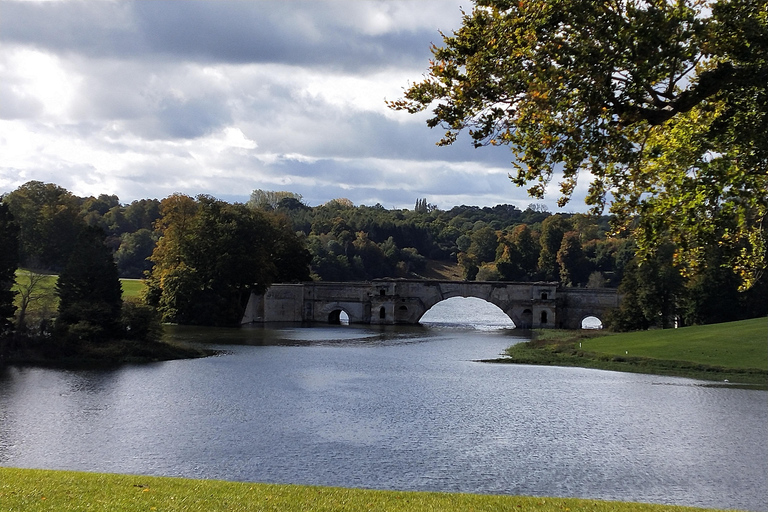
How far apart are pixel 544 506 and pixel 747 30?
8276 millimetres

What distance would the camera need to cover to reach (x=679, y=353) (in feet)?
130

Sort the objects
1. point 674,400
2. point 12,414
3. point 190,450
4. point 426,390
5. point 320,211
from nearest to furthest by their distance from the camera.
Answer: point 190,450 < point 12,414 < point 674,400 < point 426,390 < point 320,211

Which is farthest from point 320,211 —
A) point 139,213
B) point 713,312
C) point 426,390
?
point 426,390

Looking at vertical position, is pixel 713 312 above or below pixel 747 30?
below

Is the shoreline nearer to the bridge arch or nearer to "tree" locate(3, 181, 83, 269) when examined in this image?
the bridge arch

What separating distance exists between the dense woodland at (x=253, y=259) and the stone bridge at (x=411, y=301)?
285 centimetres

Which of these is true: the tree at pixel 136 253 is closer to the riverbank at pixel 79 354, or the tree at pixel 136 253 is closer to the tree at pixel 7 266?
the tree at pixel 7 266

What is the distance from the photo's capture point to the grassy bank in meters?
35.6

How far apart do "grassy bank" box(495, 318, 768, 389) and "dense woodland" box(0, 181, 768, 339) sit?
17.4 ft

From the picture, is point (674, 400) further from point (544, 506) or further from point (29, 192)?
point (29, 192)

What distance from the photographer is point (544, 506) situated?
531 inches

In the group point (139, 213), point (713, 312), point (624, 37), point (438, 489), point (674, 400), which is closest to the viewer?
point (624, 37)

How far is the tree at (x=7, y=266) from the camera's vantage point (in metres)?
38.5

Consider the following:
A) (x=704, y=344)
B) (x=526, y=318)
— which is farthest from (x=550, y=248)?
(x=704, y=344)
